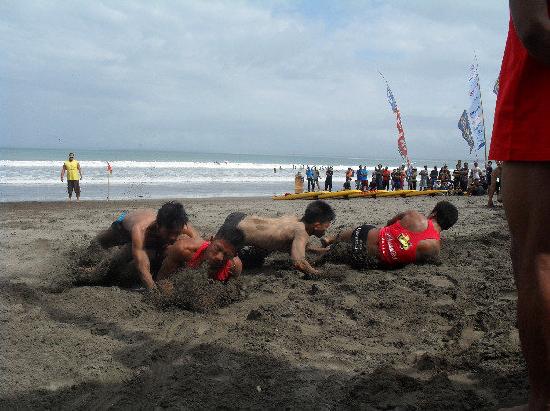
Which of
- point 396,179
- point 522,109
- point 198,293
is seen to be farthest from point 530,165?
point 396,179

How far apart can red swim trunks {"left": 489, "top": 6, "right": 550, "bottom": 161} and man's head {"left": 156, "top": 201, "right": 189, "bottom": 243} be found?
136 inches

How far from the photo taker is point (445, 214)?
5.81 meters

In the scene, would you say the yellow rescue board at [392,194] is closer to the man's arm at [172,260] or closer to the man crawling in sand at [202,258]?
the man crawling in sand at [202,258]

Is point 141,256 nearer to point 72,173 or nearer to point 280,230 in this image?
point 280,230

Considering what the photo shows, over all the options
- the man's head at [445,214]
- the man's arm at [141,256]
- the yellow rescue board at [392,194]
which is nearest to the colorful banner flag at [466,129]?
the yellow rescue board at [392,194]

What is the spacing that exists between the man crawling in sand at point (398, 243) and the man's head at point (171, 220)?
1988 mm

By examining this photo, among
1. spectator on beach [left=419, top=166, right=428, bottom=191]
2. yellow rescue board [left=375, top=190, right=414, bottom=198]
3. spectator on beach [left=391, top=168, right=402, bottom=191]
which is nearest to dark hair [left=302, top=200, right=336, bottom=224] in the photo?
yellow rescue board [left=375, top=190, right=414, bottom=198]

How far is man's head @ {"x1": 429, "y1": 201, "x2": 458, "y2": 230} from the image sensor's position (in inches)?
228

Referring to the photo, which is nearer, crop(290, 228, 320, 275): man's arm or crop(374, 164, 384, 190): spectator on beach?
crop(290, 228, 320, 275): man's arm

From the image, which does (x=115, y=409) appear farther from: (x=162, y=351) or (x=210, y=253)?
(x=210, y=253)

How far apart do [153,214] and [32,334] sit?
6.97 ft

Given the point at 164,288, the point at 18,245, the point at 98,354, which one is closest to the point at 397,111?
the point at 18,245

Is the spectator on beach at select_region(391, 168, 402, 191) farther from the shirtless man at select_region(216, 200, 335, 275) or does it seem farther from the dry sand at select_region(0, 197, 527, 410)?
the shirtless man at select_region(216, 200, 335, 275)

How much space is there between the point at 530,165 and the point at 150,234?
4045 mm
